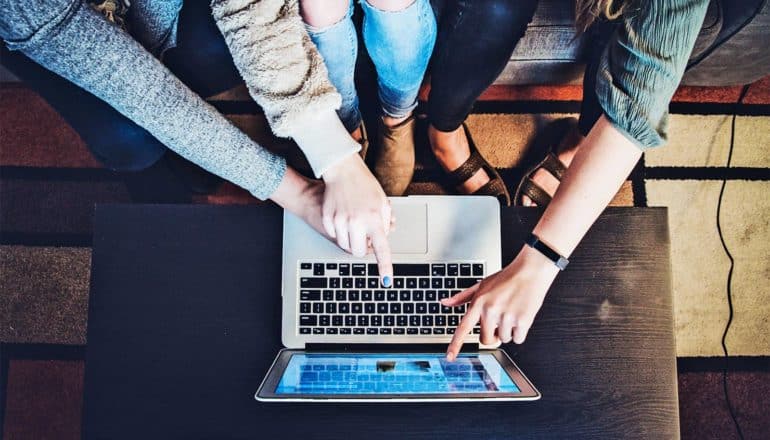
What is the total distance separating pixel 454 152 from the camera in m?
1.20

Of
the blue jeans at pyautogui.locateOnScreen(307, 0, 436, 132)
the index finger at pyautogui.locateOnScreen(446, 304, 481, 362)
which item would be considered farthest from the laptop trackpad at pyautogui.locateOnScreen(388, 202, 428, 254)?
the blue jeans at pyautogui.locateOnScreen(307, 0, 436, 132)

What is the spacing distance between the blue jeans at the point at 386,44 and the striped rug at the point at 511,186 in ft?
1.26

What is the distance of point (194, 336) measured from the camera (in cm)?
73

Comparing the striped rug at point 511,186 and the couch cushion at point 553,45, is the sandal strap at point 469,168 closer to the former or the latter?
the striped rug at point 511,186

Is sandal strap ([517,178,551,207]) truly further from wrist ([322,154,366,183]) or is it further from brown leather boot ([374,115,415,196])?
wrist ([322,154,366,183])

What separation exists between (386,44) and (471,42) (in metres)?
0.15

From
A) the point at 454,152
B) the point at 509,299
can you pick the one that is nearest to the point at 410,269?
the point at 509,299

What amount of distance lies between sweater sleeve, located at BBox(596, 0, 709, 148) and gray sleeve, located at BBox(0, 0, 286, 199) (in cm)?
46

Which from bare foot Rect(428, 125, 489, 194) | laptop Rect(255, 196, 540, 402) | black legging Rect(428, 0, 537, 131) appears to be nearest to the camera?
laptop Rect(255, 196, 540, 402)

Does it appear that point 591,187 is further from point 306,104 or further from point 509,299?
point 306,104

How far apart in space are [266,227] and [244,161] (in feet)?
0.34

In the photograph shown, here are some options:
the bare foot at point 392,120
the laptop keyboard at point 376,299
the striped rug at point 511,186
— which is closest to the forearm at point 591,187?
the laptop keyboard at point 376,299

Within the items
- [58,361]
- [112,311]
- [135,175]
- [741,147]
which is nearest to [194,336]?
Answer: [112,311]

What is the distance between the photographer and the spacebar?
28.6 inches
